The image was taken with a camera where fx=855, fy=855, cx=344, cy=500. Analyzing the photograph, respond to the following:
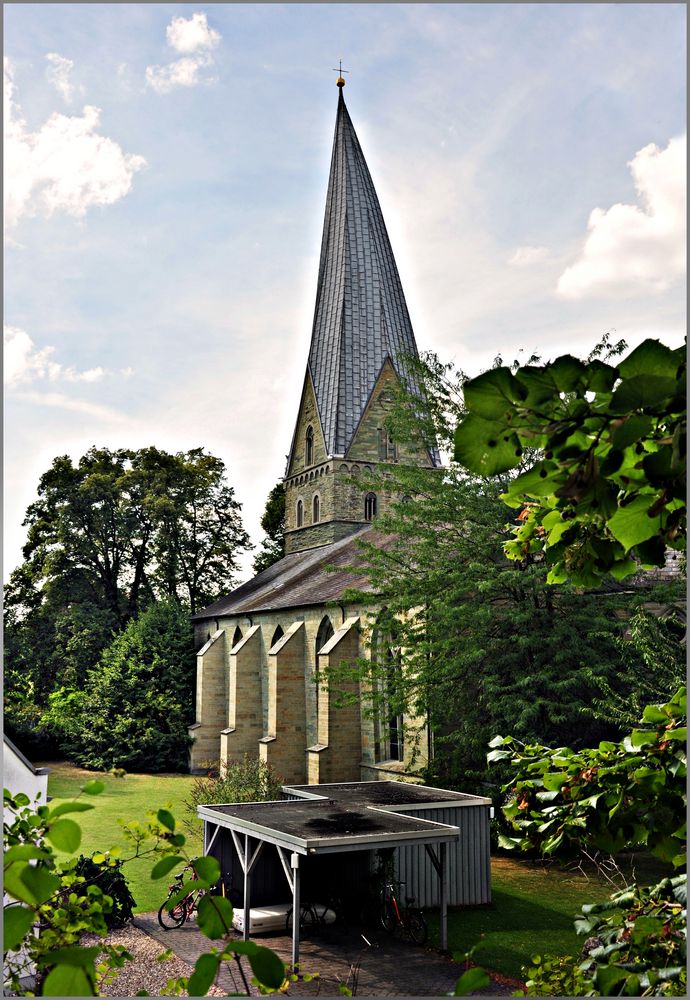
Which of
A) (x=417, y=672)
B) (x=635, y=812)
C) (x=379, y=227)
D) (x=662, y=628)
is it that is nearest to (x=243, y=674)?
(x=417, y=672)

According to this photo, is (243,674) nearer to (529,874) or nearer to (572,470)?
(529,874)

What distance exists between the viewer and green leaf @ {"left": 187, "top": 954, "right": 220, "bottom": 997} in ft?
5.52

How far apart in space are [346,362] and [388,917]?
29.3 meters

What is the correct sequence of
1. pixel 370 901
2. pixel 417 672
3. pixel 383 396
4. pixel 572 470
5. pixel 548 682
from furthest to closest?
pixel 383 396 < pixel 417 672 < pixel 548 682 < pixel 370 901 < pixel 572 470

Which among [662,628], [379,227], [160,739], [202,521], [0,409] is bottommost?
[160,739]

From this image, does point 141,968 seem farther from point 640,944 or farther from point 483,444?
point 483,444

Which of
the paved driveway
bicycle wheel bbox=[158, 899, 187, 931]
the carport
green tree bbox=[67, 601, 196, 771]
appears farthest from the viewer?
green tree bbox=[67, 601, 196, 771]

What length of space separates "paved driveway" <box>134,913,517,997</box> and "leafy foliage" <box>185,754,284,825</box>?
6.74 meters

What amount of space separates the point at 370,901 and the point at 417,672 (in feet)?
16.1

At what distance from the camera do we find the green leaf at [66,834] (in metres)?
1.59

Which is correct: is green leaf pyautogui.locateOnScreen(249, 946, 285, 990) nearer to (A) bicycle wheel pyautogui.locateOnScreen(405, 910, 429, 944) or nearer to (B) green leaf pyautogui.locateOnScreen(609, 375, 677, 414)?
(B) green leaf pyautogui.locateOnScreen(609, 375, 677, 414)

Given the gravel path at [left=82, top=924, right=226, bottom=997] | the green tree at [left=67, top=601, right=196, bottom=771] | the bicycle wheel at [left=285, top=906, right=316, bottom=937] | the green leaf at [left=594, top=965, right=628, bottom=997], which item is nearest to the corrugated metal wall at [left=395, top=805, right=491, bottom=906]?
the bicycle wheel at [left=285, top=906, right=316, bottom=937]

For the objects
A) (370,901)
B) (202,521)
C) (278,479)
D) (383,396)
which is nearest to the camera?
(370,901)

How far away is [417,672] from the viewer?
18562 mm
